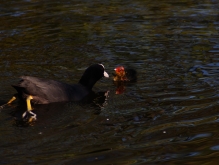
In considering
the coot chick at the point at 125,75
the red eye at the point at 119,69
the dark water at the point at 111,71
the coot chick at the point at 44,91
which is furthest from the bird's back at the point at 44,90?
the red eye at the point at 119,69

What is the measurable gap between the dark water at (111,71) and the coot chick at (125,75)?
0.14m

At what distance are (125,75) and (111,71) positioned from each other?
595mm

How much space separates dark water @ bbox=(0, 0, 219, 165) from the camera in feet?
16.1

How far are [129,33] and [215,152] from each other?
5.25 m

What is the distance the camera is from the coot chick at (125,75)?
24.0 ft

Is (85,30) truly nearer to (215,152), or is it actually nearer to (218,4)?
(218,4)

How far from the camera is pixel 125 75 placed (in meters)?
7.29

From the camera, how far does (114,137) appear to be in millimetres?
5223

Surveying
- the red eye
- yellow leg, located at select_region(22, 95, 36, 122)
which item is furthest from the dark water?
the red eye

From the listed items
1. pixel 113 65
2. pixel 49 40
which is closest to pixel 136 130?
pixel 113 65

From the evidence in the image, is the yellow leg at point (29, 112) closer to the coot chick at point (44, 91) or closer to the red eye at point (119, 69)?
the coot chick at point (44, 91)

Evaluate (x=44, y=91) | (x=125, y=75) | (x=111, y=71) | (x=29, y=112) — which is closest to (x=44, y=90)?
(x=44, y=91)

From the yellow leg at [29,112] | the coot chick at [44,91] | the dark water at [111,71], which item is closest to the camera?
the dark water at [111,71]

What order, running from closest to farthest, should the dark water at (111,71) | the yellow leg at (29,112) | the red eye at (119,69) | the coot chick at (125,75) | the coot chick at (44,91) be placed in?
the dark water at (111,71) < the yellow leg at (29,112) < the coot chick at (44,91) < the coot chick at (125,75) < the red eye at (119,69)
